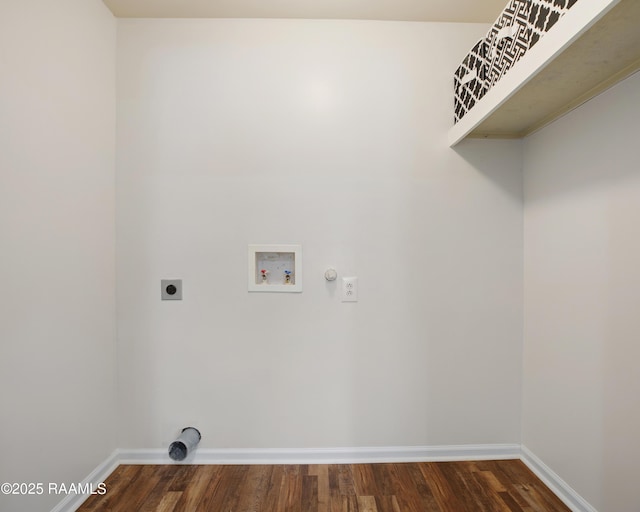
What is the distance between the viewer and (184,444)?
5.08 feet

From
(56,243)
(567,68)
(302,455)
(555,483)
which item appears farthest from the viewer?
(302,455)

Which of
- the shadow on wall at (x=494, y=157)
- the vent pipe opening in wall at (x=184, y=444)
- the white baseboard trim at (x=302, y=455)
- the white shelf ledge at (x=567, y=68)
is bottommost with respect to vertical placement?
the white baseboard trim at (x=302, y=455)

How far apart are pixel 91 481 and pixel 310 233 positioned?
1.64m

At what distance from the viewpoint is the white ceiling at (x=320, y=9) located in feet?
5.06

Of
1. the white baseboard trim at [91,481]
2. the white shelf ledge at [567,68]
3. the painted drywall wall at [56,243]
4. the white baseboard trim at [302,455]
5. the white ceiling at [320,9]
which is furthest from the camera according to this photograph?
the white baseboard trim at [302,455]

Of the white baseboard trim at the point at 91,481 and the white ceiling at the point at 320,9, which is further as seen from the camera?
the white ceiling at the point at 320,9

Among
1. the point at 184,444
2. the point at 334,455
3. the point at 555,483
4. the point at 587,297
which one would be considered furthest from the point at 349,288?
the point at 555,483

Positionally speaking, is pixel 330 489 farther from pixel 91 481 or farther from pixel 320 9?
pixel 320 9

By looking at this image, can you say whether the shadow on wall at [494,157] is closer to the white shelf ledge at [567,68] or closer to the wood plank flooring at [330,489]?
the white shelf ledge at [567,68]

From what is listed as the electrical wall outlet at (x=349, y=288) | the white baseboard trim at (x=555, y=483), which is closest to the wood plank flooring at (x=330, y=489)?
the white baseboard trim at (x=555, y=483)

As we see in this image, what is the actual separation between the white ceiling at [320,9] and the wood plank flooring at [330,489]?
2442 millimetres

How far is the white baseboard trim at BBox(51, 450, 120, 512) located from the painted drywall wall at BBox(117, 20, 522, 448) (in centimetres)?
13

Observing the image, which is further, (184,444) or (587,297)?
(184,444)

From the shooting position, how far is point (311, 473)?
5.13 feet
